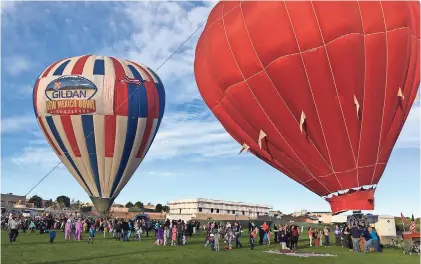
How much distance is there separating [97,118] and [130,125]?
9.76 ft

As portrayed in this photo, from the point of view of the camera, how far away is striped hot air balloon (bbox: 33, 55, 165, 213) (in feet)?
127

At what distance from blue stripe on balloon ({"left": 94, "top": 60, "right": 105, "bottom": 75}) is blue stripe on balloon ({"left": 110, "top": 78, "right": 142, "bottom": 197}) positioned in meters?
2.73

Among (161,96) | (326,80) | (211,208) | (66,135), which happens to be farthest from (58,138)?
(211,208)

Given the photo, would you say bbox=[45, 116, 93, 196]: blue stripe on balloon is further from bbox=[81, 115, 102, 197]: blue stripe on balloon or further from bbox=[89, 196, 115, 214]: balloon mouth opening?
bbox=[89, 196, 115, 214]: balloon mouth opening

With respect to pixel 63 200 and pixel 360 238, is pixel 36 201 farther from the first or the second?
pixel 360 238

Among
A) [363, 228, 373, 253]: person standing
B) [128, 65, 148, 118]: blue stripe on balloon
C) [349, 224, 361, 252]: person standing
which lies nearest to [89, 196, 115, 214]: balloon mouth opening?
[128, 65, 148, 118]: blue stripe on balloon

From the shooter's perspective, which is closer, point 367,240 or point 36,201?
point 367,240

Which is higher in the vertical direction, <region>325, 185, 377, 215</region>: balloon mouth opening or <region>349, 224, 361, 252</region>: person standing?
<region>325, 185, 377, 215</region>: balloon mouth opening

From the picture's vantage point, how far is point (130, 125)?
130 ft

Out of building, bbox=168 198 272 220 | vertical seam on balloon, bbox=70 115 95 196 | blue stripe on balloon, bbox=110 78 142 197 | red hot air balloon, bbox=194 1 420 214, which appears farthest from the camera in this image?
building, bbox=168 198 272 220

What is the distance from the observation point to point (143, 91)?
40.7m

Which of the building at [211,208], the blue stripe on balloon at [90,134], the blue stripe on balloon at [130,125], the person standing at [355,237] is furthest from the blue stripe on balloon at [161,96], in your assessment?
the building at [211,208]

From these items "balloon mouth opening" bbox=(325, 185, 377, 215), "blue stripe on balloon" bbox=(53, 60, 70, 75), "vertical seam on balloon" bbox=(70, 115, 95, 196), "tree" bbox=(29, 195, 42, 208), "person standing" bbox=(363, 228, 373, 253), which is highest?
"blue stripe on balloon" bbox=(53, 60, 70, 75)

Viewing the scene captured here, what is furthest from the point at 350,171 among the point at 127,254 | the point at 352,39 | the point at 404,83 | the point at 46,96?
the point at 46,96
